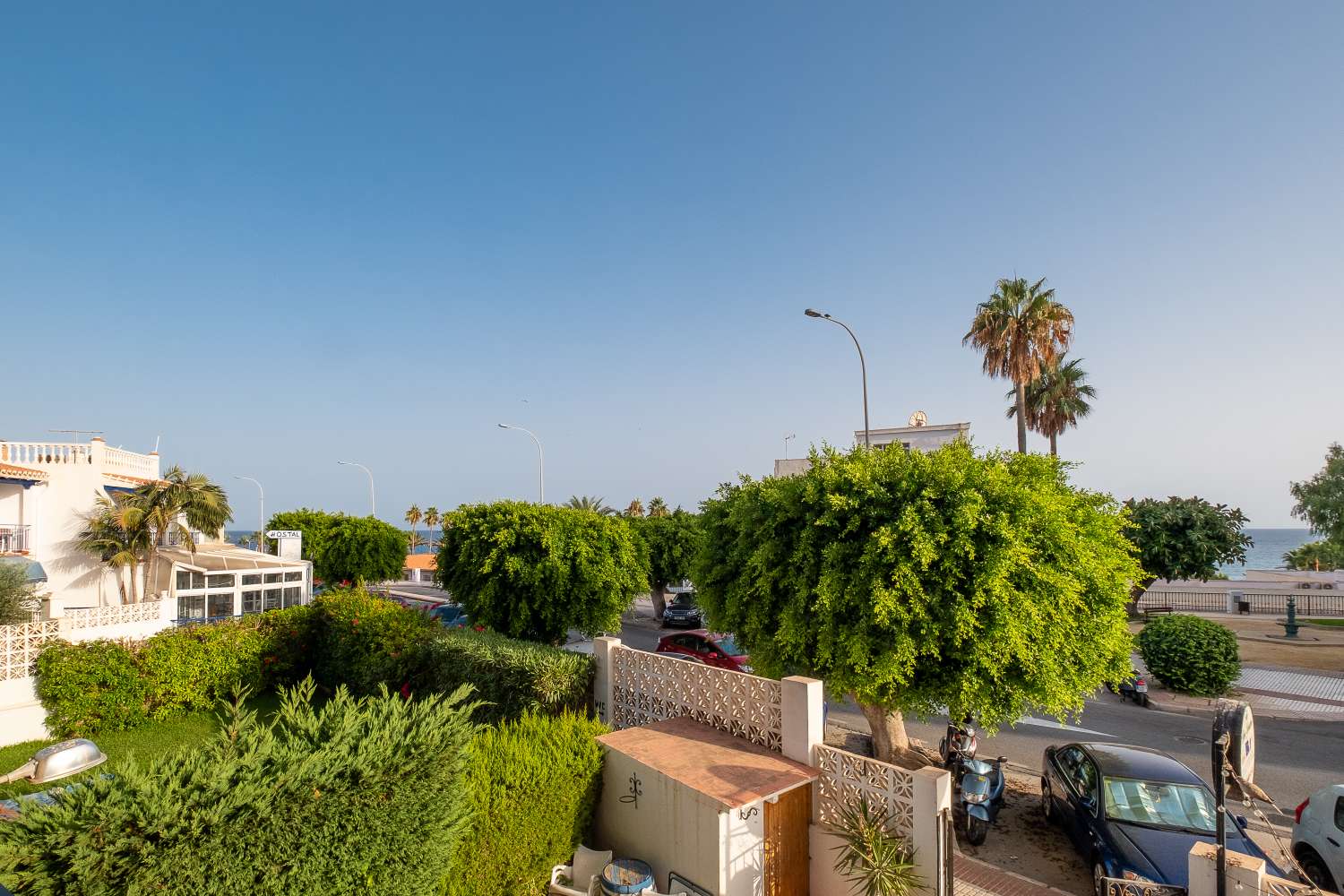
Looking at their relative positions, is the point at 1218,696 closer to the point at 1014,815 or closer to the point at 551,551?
the point at 1014,815

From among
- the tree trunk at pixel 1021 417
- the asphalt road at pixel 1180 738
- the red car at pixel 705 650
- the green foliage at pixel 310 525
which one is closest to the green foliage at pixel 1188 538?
the tree trunk at pixel 1021 417

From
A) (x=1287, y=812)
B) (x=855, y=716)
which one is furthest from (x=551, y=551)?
(x=1287, y=812)

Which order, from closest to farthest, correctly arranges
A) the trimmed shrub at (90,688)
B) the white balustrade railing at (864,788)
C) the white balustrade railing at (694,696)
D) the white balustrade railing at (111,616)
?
the white balustrade railing at (864,788) < the white balustrade railing at (694,696) < the trimmed shrub at (90,688) < the white balustrade railing at (111,616)

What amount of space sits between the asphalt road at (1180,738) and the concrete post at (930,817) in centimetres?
645

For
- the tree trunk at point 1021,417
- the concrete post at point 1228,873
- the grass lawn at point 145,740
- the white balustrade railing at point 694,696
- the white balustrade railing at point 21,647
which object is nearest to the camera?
the concrete post at point 1228,873

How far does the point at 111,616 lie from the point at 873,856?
59.7 feet

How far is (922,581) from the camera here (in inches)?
342

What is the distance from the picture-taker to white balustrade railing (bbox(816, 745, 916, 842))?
686 cm

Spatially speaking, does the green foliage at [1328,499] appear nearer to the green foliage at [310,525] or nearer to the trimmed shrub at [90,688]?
the trimmed shrub at [90,688]

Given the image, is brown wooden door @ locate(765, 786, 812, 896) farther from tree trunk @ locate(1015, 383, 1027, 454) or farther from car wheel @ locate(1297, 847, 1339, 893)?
tree trunk @ locate(1015, 383, 1027, 454)

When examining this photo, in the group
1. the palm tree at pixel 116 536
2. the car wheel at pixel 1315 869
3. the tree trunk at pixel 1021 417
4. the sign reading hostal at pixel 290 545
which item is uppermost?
the tree trunk at pixel 1021 417

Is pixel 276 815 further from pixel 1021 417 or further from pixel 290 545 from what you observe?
pixel 290 545

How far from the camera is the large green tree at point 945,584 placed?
8391mm

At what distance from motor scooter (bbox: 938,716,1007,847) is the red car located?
7.10 meters
